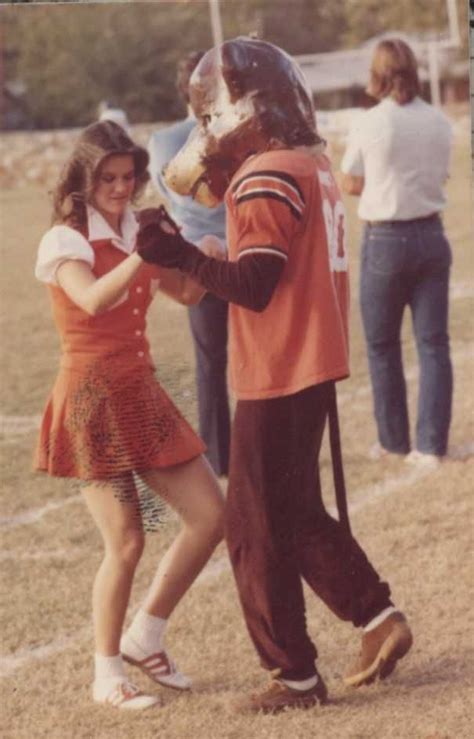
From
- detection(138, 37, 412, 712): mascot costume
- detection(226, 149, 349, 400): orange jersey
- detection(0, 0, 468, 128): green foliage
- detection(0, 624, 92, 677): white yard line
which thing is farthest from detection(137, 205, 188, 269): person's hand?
detection(0, 0, 468, 128): green foliage

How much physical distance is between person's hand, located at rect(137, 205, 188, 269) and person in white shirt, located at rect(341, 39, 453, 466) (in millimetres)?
2667

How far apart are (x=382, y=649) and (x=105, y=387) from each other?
0.92 metres

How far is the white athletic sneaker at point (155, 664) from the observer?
388cm

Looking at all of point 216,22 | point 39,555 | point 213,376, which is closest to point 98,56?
point 216,22

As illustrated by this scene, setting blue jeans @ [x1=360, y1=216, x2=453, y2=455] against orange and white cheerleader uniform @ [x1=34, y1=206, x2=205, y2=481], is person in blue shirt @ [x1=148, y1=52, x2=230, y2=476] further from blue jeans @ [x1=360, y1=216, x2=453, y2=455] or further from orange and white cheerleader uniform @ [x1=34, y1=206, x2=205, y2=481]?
orange and white cheerleader uniform @ [x1=34, y1=206, x2=205, y2=481]

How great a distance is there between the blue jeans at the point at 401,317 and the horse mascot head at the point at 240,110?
100.0 inches

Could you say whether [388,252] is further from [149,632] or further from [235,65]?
[235,65]

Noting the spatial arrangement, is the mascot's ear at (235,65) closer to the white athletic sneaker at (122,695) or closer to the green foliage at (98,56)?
the white athletic sneaker at (122,695)

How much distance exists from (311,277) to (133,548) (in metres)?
0.80

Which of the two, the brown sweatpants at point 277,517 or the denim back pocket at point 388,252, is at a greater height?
the brown sweatpants at point 277,517

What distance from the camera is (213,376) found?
607 centimetres

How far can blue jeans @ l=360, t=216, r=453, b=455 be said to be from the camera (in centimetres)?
601

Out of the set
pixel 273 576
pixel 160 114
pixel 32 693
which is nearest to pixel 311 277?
pixel 273 576

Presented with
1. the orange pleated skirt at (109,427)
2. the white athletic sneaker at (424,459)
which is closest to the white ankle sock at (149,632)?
the orange pleated skirt at (109,427)
